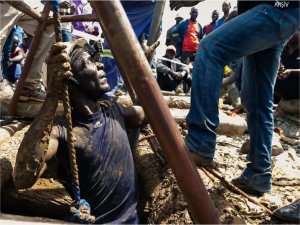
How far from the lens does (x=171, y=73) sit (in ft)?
27.9

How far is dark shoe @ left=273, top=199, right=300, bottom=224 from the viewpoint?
2.20 m

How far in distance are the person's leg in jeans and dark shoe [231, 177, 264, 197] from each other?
0.07 feet

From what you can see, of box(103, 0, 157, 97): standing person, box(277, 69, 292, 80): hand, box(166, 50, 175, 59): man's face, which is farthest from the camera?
box(166, 50, 175, 59): man's face

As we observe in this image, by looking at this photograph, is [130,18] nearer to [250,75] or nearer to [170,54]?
[250,75]

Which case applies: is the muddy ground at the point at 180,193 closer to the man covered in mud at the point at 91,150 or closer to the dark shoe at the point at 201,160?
the dark shoe at the point at 201,160

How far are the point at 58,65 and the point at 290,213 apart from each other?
1.42 m

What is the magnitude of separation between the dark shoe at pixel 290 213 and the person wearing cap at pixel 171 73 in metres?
6.05

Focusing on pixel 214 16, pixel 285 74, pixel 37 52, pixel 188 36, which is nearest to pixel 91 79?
pixel 37 52

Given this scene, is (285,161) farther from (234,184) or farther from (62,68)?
(62,68)

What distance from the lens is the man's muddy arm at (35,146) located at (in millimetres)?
2369

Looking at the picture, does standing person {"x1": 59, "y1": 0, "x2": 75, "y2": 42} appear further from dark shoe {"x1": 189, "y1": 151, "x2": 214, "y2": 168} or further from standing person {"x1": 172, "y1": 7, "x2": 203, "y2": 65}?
standing person {"x1": 172, "y1": 7, "x2": 203, "y2": 65}

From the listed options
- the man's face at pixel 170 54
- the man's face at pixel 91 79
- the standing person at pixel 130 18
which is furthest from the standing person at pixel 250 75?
the man's face at pixel 170 54

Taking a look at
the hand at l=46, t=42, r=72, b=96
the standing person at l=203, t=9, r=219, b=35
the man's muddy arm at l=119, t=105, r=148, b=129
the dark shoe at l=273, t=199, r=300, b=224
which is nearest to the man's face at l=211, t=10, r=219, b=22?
the standing person at l=203, t=9, r=219, b=35

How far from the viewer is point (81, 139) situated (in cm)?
267
